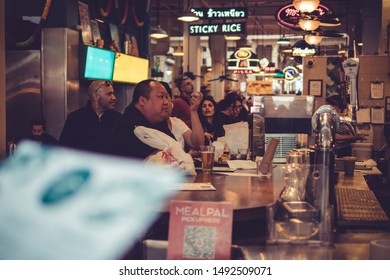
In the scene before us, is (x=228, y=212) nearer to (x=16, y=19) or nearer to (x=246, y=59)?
(x=16, y=19)

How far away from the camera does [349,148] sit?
4898mm

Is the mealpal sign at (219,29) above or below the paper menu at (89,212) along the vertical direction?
above

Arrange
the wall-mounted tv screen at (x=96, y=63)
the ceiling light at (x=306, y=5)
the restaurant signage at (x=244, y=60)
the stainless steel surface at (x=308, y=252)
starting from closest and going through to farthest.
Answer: the stainless steel surface at (x=308, y=252), the ceiling light at (x=306, y=5), the wall-mounted tv screen at (x=96, y=63), the restaurant signage at (x=244, y=60)

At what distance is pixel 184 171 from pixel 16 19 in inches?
155

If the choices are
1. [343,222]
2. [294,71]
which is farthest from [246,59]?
[343,222]

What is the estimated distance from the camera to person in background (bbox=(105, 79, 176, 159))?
288 cm

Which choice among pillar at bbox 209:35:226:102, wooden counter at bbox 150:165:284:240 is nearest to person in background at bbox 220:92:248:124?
wooden counter at bbox 150:165:284:240

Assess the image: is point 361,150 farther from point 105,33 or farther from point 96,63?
point 105,33

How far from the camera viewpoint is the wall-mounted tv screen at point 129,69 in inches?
315

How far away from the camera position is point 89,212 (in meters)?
2.14

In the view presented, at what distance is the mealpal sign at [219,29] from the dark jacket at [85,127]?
5.01 meters

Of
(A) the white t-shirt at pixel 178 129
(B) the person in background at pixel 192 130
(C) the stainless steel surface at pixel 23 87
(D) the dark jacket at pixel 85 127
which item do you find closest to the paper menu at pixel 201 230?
(B) the person in background at pixel 192 130

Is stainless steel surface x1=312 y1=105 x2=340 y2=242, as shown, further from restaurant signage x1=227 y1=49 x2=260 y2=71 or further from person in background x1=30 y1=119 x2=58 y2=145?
restaurant signage x1=227 y1=49 x2=260 y2=71

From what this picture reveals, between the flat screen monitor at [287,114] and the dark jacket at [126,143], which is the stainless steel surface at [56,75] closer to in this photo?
the flat screen monitor at [287,114]
